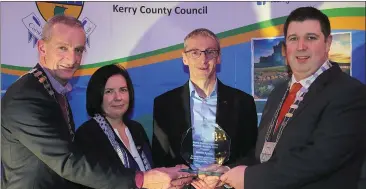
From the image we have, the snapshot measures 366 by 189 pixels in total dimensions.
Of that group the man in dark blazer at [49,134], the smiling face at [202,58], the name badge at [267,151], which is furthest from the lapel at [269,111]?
the man in dark blazer at [49,134]

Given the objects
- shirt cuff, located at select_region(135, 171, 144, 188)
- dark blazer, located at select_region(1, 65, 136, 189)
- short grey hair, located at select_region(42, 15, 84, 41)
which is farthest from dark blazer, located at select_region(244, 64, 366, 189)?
short grey hair, located at select_region(42, 15, 84, 41)

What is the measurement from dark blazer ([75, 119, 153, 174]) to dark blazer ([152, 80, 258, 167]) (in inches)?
4.5

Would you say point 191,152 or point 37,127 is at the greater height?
point 37,127

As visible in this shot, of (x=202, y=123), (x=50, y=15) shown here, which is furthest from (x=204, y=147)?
(x=50, y=15)

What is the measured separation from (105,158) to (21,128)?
0.49m

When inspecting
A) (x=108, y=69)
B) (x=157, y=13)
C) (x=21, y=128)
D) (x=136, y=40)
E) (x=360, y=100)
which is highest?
(x=157, y=13)

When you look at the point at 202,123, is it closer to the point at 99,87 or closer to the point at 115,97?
the point at 115,97

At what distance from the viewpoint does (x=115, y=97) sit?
2.46 meters

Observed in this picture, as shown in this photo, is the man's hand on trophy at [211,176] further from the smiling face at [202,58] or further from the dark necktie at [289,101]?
the smiling face at [202,58]

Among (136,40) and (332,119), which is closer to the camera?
(332,119)

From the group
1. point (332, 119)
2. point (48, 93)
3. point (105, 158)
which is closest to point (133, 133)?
point (105, 158)

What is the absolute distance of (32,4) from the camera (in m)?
2.50

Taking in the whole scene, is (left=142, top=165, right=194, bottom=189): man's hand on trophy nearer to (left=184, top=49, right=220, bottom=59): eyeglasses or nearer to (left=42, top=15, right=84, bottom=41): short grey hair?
(left=184, top=49, right=220, bottom=59): eyeglasses

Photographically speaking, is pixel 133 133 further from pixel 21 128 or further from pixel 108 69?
A: pixel 21 128
